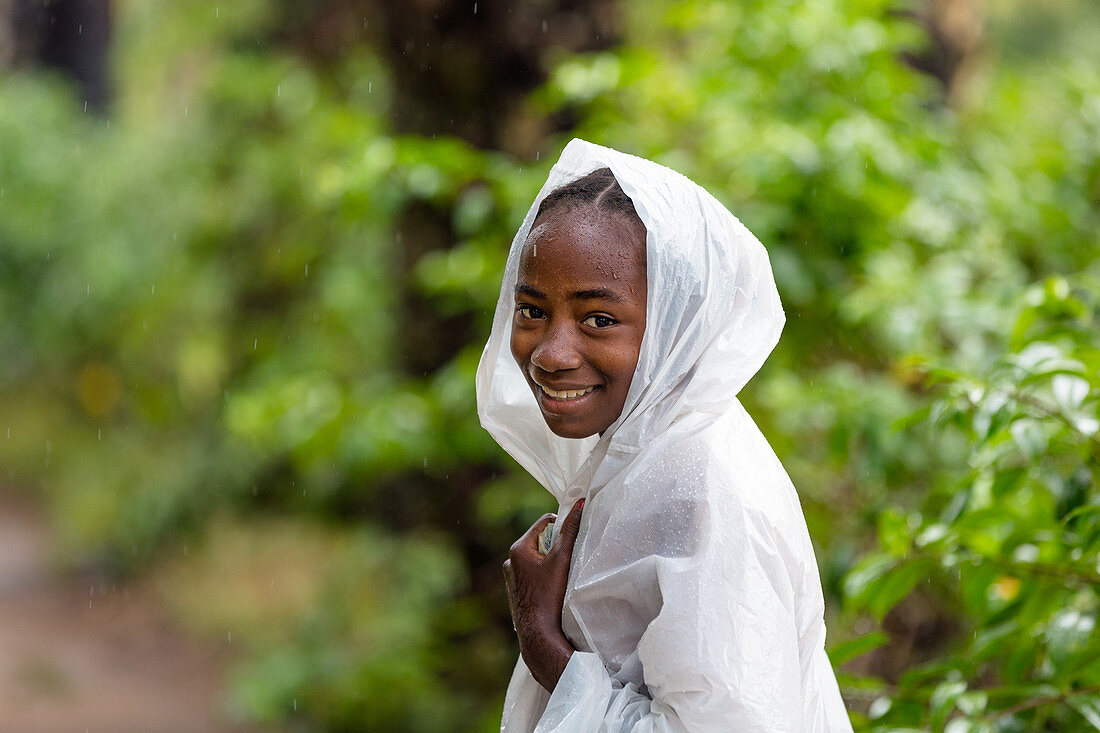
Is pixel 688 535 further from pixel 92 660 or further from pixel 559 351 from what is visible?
pixel 92 660

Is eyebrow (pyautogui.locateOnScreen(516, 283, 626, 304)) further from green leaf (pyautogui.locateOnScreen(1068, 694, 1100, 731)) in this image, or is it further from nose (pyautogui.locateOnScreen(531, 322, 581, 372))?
green leaf (pyautogui.locateOnScreen(1068, 694, 1100, 731))

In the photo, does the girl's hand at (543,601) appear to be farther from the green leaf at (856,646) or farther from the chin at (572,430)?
the green leaf at (856,646)

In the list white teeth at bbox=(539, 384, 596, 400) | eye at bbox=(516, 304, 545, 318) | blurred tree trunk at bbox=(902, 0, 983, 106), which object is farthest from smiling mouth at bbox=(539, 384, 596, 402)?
blurred tree trunk at bbox=(902, 0, 983, 106)

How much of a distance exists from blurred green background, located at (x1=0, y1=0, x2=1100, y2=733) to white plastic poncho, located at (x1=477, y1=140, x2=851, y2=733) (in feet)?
2.53

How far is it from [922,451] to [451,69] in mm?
2479

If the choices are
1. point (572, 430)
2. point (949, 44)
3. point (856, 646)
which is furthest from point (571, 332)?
point (949, 44)

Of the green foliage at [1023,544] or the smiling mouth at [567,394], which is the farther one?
the green foliage at [1023,544]

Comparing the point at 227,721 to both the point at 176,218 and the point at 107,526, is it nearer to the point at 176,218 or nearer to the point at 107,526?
the point at 107,526

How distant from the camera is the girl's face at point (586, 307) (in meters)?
1.49

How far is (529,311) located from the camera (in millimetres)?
1580

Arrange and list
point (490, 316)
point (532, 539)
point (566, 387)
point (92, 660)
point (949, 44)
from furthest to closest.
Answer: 1. point (92, 660)
2. point (949, 44)
3. point (490, 316)
4. point (532, 539)
5. point (566, 387)

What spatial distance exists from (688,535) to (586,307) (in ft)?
1.08

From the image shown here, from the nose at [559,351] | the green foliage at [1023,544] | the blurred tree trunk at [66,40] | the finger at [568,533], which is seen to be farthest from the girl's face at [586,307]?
the blurred tree trunk at [66,40]

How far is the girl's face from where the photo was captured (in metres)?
1.49
